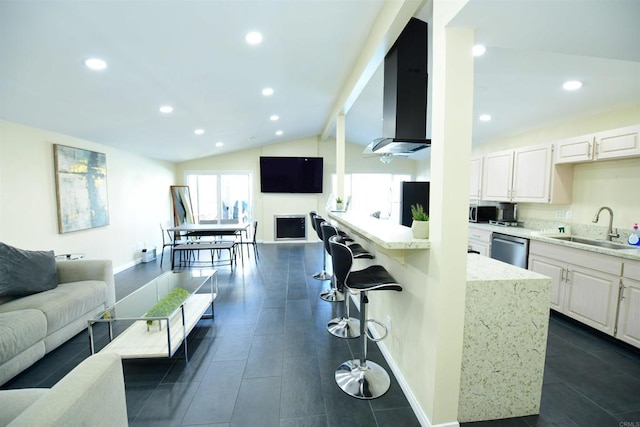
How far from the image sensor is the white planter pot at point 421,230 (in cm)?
166

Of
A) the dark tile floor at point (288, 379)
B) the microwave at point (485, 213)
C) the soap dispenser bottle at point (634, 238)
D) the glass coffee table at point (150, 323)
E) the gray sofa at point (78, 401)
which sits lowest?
the dark tile floor at point (288, 379)

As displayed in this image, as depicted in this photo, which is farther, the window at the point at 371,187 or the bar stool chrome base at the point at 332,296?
the window at the point at 371,187

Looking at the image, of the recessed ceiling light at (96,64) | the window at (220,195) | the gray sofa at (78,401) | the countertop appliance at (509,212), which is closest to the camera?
the gray sofa at (78,401)

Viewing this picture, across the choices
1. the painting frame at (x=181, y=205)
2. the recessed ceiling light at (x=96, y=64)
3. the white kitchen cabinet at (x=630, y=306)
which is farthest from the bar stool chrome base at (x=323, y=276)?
the painting frame at (x=181, y=205)

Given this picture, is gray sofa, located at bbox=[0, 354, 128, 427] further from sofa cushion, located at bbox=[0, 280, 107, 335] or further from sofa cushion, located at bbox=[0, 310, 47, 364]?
sofa cushion, located at bbox=[0, 280, 107, 335]

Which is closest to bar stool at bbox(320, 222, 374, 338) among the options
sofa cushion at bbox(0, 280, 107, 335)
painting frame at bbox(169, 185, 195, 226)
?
sofa cushion at bbox(0, 280, 107, 335)

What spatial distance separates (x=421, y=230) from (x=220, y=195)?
22.2 feet

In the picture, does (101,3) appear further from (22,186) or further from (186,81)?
(22,186)

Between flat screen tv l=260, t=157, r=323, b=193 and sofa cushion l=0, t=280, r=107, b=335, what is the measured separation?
4858 mm

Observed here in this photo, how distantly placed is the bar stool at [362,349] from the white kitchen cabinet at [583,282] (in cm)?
215

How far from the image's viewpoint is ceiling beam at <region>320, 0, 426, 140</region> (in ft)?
6.34

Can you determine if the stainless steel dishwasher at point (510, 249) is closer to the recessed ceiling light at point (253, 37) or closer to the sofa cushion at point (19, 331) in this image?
the recessed ceiling light at point (253, 37)

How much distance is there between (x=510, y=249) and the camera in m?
3.56

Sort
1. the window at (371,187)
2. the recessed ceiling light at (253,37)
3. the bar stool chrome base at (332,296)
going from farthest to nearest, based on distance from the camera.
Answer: the window at (371,187) → the bar stool chrome base at (332,296) → the recessed ceiling light at (253,37)
